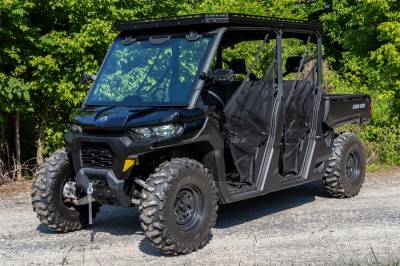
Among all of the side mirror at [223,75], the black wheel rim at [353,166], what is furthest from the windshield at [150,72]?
the black wheel rim at [353,166]

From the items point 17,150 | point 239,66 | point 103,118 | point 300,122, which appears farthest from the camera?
point 17,150

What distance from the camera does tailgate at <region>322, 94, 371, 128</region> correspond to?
8750 mm

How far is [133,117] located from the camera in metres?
6.23

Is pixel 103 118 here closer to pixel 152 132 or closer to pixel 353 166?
pixel 152 132

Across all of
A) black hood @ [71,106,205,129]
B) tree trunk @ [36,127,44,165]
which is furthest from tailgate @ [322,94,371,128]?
tree trunk @ [36,127,44,165]

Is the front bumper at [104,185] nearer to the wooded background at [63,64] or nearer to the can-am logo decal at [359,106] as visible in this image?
the wooded background at [63,64]

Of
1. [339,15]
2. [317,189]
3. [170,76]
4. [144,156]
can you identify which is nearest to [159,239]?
[144,156]

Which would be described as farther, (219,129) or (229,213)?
(229,213)

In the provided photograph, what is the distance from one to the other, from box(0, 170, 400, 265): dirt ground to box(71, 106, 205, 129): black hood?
130 cm

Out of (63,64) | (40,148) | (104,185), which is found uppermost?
(63,64)

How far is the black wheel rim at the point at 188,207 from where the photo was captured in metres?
6.19

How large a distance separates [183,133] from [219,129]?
0.75 m

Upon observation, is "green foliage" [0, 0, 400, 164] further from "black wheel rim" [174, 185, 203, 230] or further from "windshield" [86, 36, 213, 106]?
"black wheel rim" [174, 185, 203, 230]

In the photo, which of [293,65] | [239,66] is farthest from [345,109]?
[239,66]
